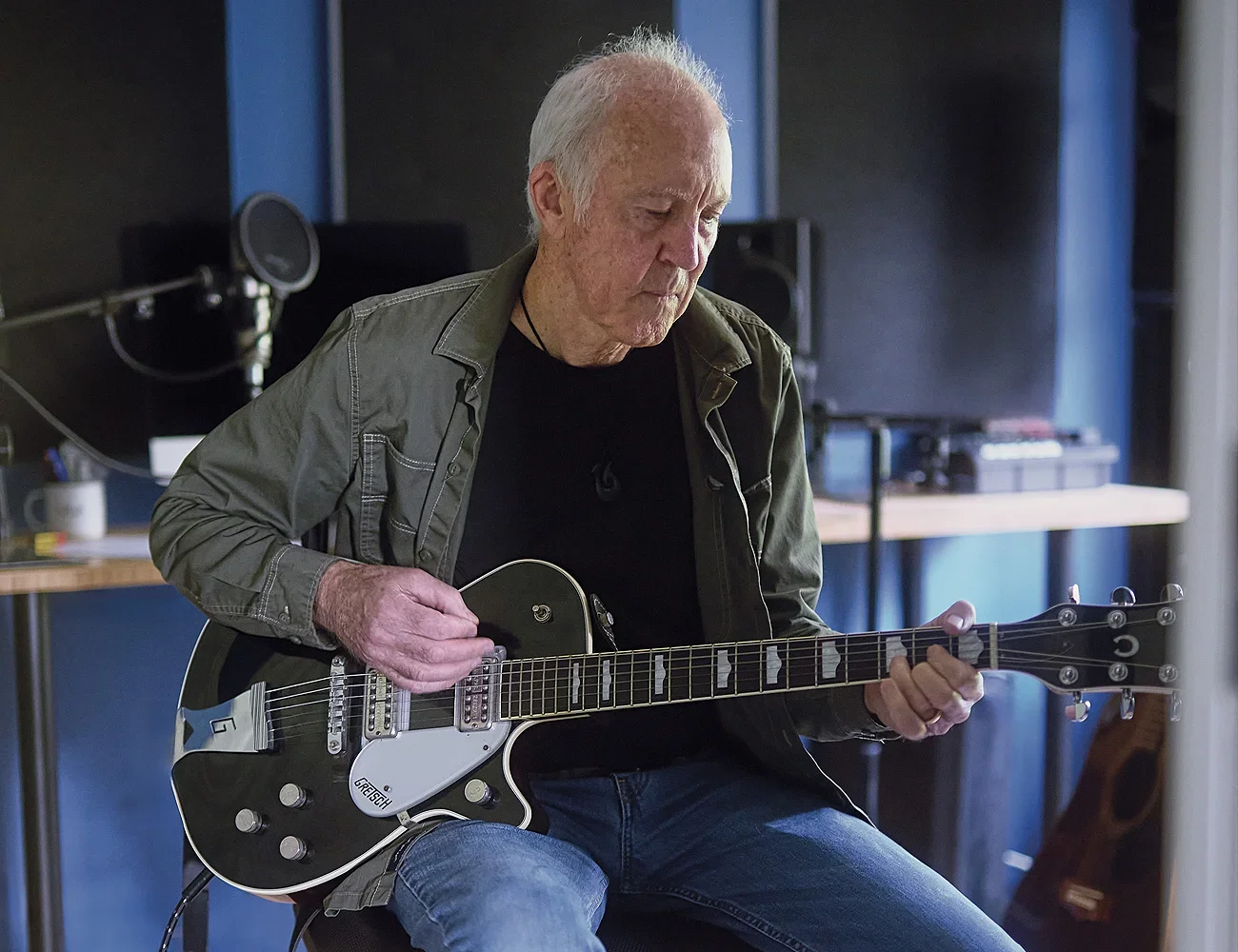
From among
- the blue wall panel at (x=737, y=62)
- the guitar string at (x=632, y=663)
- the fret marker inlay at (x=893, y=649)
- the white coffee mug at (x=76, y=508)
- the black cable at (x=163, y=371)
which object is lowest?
the guitar string at (x=632, y=663)

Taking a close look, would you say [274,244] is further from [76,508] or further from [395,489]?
[395,489]

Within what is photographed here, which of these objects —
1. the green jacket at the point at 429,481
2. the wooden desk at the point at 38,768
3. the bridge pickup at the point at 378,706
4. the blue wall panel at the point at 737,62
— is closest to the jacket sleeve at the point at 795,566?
the green jacket at the point at 429,481

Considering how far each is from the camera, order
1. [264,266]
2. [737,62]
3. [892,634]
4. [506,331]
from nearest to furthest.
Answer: [892,634] < [506,331] < [264,266] < [737,62]

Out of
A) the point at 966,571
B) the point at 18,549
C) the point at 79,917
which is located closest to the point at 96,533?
the point at 18,549

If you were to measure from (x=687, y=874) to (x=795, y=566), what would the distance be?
39 cm

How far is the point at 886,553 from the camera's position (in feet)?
8.16

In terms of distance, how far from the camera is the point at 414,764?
129cm

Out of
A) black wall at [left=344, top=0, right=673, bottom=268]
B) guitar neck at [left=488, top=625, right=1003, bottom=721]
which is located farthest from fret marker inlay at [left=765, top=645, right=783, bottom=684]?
black wall at [left=344, top=0, right=673, bottom=268]

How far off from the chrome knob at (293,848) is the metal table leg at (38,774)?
728 millimetres

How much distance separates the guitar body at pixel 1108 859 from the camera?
2.05 m

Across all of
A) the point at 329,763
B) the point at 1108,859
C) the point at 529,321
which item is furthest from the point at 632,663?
the point at 1108,859

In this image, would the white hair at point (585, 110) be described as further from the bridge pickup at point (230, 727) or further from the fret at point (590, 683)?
the bridge pickup at point (230, 727)

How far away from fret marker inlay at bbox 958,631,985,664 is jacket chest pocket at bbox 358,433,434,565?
65 cm

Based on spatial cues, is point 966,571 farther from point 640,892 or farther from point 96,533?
point 96,533
